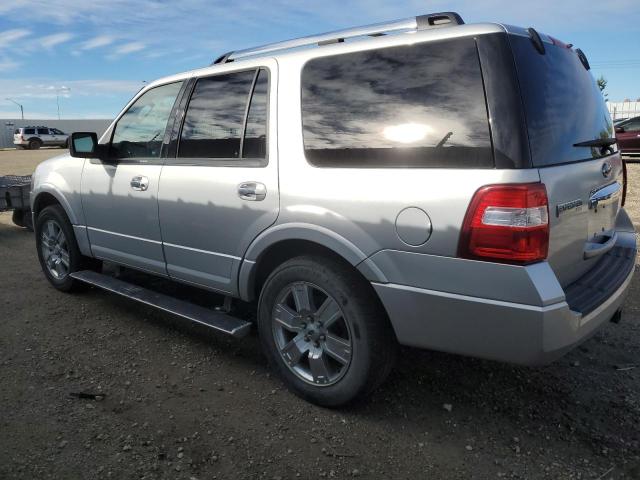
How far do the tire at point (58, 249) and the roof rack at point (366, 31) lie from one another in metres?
2.22

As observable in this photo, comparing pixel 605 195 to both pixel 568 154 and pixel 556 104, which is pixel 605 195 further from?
pixel 556 104

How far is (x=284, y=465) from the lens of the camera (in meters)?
2.53

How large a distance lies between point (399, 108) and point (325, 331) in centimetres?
124

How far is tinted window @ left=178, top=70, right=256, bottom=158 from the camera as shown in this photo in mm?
3309

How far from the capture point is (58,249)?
16.3ft

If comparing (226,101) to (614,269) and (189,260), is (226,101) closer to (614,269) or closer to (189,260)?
(189,260)

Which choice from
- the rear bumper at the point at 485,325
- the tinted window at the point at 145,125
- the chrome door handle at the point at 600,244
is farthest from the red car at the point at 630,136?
the rear bumper at the point at 485,325

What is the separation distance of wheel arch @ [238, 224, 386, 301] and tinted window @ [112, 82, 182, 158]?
1.25 m

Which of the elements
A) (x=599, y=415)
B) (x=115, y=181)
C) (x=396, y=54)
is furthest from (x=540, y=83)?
(x=115, y=181)

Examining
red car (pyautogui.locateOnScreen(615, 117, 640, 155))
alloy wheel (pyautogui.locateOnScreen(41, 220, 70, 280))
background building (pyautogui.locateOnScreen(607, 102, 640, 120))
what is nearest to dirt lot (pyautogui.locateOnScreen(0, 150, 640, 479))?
alloy wheel (pyautogui.locateOnScreen(41, 220, 70, 280))

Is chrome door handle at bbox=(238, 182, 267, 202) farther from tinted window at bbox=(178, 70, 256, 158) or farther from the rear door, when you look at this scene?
the rear door

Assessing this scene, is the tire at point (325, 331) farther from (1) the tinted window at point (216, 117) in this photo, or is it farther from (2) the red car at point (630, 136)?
(2) the red car at point (630, 136)

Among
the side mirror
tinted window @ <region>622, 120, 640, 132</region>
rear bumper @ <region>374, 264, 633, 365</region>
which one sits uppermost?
tinted window @ <region>622, 120, 640, 132</region>

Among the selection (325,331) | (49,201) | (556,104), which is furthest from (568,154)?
(49,201)
